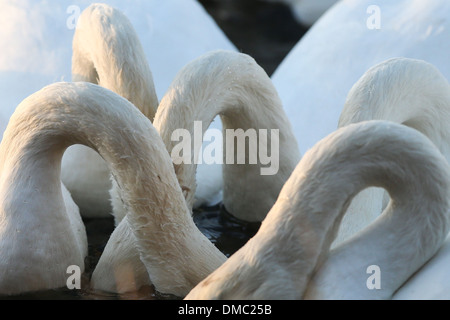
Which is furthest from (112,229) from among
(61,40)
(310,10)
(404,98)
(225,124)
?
(310,10)

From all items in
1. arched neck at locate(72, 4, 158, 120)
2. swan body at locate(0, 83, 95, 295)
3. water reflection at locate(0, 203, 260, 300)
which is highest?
arched neck at locate(72, 4, 158, 120)

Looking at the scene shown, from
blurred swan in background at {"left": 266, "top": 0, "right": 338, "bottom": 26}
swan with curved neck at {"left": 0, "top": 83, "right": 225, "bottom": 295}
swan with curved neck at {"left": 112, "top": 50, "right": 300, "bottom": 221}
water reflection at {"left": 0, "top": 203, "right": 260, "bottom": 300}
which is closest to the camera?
swan with curved neck at {"left": 0, "top": 83, "right": 225, "bottom": 295}

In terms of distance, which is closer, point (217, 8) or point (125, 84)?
point (125, 84)

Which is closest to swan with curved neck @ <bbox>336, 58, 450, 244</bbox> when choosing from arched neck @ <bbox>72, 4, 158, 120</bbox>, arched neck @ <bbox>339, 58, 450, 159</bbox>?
arched neck @ <bbox>339, 58, 450, 159</bbox>

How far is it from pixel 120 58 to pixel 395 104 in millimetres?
780

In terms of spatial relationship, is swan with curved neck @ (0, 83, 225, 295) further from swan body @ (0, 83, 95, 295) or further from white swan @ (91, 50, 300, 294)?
white swan @ (91, 50, 300, 294)

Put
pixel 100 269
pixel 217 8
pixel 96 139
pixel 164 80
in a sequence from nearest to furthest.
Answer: pixel 96 139 < pixel 100 269 < pixel 164 80 < pixel 217 8

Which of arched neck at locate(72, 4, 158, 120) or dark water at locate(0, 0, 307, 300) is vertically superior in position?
arched neck at locate(72, 4, 158, 120)

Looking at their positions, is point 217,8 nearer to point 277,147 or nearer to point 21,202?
point 277,147

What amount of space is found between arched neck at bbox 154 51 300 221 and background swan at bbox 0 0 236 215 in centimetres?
27

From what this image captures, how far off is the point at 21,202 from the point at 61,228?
4.9 inches

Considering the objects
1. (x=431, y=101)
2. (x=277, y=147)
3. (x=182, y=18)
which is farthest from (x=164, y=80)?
(x=431, y=101)

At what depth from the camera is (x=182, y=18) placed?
146 inches

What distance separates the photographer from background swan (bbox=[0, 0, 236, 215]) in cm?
333
